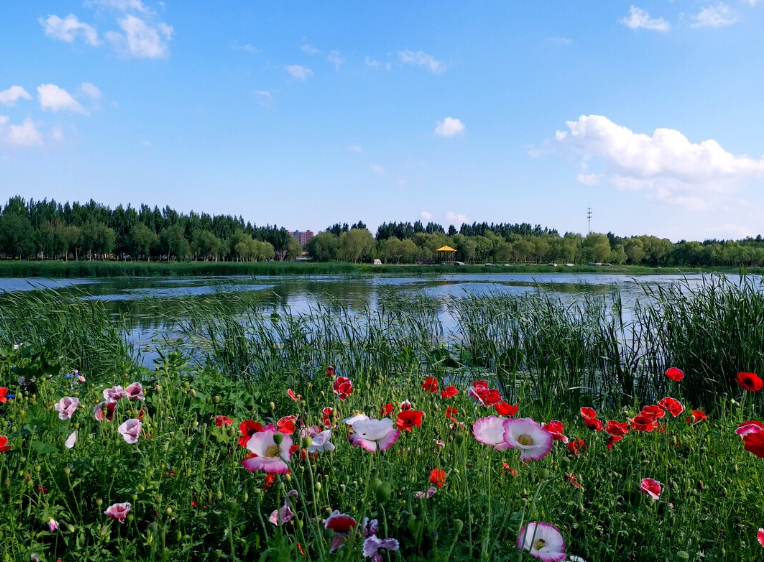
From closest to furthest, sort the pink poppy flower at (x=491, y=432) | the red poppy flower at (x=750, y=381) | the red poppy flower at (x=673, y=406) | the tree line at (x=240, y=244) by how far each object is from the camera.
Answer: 1. the pink poppy flower at (x=491, y=432)
2. the red poppy flower at (x=750, y=381)
3. the red poppy flower at (x=673, y=406)
4. the tree line at (x=240, y=244)

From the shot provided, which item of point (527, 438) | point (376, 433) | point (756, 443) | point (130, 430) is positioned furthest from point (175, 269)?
point (756, 443)

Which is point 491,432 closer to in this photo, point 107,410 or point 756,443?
point 756,443

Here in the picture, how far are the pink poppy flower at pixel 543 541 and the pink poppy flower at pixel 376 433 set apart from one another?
387 mm

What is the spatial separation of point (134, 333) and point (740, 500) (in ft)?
30.4

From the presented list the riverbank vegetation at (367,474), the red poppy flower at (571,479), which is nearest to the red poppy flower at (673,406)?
the riverbank vegetation at (367,474)

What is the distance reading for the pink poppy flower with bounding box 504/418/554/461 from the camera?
1.21 m

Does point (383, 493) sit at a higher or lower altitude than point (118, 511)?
higher

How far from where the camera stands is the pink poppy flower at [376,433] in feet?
3.93

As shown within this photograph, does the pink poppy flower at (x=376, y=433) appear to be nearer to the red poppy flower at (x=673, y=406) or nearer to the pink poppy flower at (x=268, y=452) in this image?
the pink poppy flower at (x=268, y=452)

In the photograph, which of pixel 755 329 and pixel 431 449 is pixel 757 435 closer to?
pixel 431 449

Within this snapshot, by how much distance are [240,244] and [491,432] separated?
69.1 metres

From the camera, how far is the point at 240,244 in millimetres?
67250

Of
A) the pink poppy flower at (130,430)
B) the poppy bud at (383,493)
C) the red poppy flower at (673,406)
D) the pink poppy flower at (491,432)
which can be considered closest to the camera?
the poppy bud at (383,493)

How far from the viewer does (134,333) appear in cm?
903
